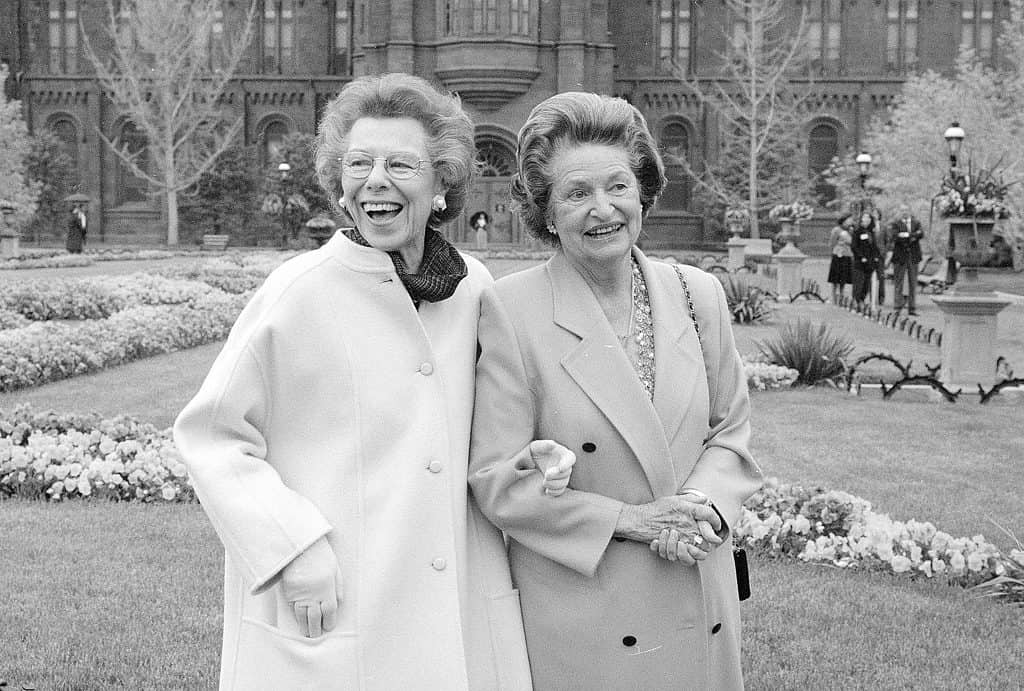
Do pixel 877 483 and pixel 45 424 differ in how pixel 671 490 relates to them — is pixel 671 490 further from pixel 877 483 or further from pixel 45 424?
pixel 45 424

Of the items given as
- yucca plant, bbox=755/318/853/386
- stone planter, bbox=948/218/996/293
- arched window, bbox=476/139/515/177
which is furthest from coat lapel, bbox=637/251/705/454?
arched window, bbox=476/139/515/177

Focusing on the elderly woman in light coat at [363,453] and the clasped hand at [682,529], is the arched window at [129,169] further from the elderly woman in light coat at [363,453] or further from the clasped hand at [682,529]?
the clasped hand at [682,529]

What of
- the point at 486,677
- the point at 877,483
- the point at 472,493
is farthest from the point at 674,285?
the point at 877,483

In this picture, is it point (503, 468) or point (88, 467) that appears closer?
point (503, 468)

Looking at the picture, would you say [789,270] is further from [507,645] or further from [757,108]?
[507,645]

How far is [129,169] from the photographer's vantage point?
44.0 m

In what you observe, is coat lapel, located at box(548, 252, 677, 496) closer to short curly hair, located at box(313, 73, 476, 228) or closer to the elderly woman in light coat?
the elderly woman in light coat

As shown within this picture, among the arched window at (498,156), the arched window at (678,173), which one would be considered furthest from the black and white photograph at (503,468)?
the arched window at (678,173)

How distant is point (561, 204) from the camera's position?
2.80 m

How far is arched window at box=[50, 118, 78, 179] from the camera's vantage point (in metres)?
43.8

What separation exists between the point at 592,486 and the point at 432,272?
1.88 feet

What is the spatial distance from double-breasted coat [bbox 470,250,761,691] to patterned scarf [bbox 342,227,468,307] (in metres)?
0.12

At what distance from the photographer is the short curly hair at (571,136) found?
279cm

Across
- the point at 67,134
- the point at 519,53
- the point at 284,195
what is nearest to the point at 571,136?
the point at 284,195
